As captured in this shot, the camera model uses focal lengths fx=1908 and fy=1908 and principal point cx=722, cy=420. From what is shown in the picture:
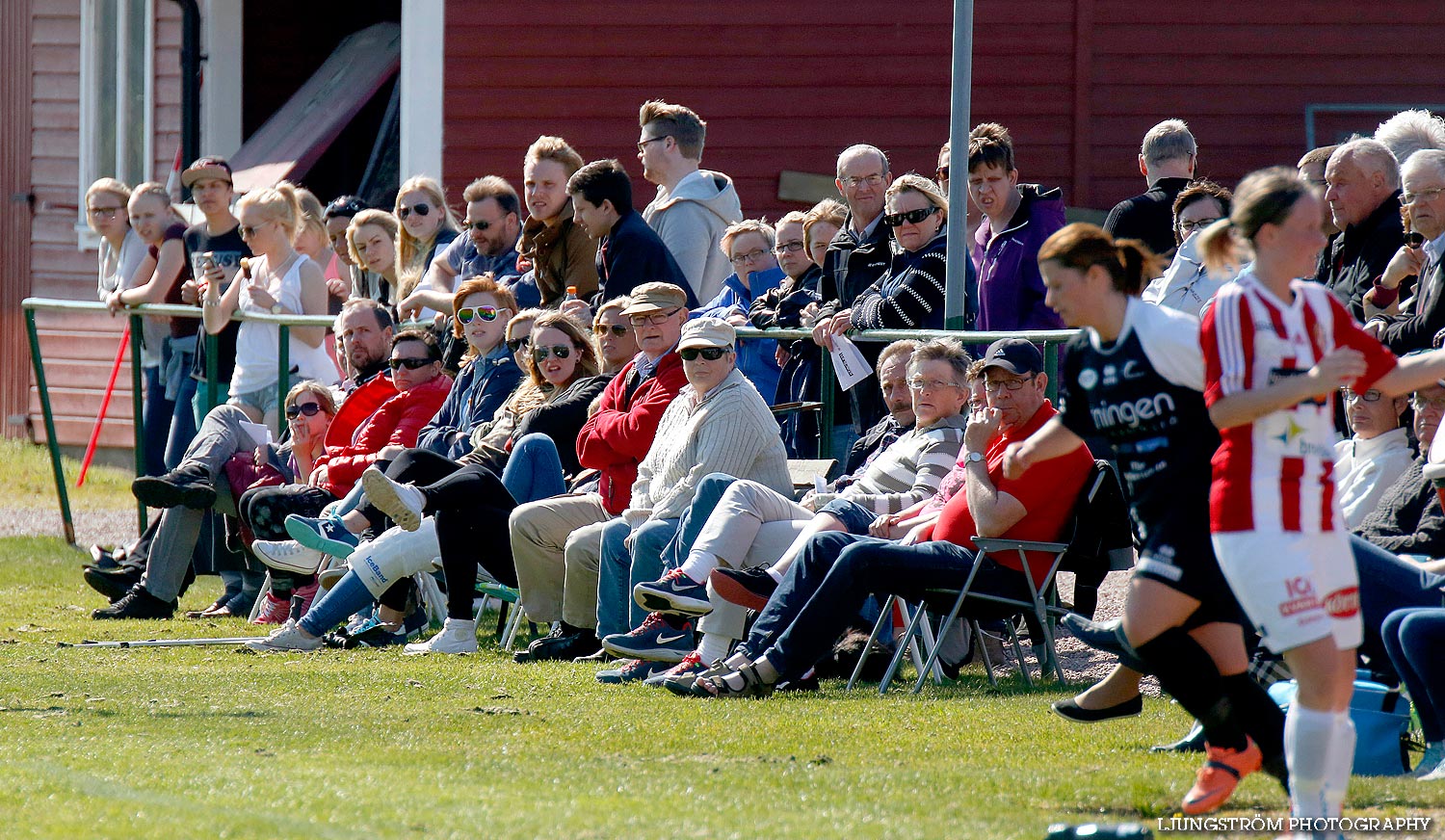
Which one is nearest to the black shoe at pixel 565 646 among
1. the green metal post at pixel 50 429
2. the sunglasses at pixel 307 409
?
the sunglasses at pixel 307 409

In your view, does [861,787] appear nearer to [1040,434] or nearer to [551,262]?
[1040,434]

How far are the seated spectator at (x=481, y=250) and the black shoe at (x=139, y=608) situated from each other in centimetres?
212

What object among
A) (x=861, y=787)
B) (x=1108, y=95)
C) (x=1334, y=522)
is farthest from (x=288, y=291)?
(x=1334, y=522)

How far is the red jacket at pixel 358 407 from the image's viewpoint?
401 inches

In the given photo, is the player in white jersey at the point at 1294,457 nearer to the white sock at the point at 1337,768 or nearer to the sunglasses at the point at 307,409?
the white sock at the point at 1337,768

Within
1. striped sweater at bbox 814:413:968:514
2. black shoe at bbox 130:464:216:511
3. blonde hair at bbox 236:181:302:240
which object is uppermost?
blonde hair at bbox 236:181:302:240

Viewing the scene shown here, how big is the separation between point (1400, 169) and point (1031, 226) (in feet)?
5.26

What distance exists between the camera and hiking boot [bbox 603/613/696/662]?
24.9ft

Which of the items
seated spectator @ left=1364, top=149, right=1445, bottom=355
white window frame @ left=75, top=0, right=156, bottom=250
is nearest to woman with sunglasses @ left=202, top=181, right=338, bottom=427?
white window frame @ left=75, top=0, right=156, bottom=250

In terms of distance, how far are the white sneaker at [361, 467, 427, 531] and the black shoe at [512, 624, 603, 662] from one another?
2.69 feet

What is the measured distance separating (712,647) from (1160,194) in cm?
295

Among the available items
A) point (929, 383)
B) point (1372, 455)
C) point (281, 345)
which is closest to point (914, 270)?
point (929, 383)

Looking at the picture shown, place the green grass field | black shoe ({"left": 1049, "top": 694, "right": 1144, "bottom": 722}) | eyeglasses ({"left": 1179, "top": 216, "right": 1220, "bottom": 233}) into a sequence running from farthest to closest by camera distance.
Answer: eyeglasses ({"left": 1179, "top": 216, "right": 1220, "bottom": 233}), black shoe ({"left": 1049, "top": 694, "right": 1144, "bottom": 722}), the green grass field

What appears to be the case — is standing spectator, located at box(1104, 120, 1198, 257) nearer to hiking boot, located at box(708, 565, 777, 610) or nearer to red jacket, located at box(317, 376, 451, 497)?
hiking boot, located at box(708, 565, 777, 610)
